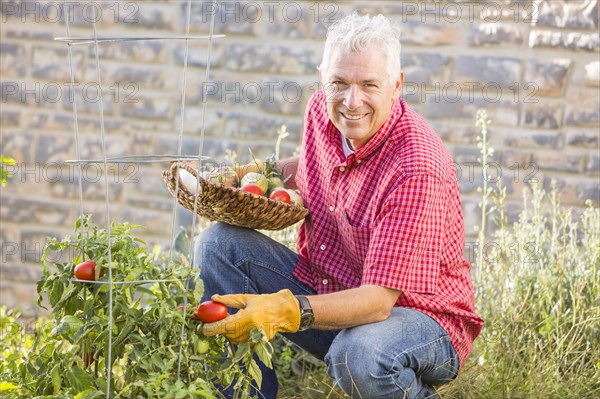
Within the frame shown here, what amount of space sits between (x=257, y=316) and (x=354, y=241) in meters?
0.57

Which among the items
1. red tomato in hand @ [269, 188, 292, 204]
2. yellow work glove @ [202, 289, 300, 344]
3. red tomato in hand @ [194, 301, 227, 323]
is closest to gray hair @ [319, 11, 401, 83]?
red tomato in hand @ [269, 188, 292, 204]

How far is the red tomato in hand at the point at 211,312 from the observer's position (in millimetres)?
2293

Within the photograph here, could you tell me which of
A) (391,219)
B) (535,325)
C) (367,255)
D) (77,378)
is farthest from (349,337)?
(535,325)

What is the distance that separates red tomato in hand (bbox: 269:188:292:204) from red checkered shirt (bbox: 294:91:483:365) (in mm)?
128

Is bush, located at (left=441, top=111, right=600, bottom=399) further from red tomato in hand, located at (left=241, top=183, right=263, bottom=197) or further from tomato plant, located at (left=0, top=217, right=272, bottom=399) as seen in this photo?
tomato plant, located at (left=0, top=217, right=272, bottom=399)

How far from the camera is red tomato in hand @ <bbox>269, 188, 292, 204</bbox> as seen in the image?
294 centimetres

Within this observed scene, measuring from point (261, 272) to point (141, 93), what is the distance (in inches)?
93.1

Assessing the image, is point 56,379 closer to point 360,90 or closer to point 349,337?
point 349,337

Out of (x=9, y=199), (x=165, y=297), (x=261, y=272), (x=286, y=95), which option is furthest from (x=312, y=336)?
(x=9, y=199)

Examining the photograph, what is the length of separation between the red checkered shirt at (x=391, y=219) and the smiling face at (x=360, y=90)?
0.18 ft

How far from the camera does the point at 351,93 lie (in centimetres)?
271

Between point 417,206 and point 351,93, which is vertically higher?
point 351,93

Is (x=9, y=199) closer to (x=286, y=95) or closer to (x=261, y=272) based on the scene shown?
(x=286, y=95)

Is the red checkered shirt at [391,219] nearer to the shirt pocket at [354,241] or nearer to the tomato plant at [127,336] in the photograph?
the shirt pocket at [354,241]
